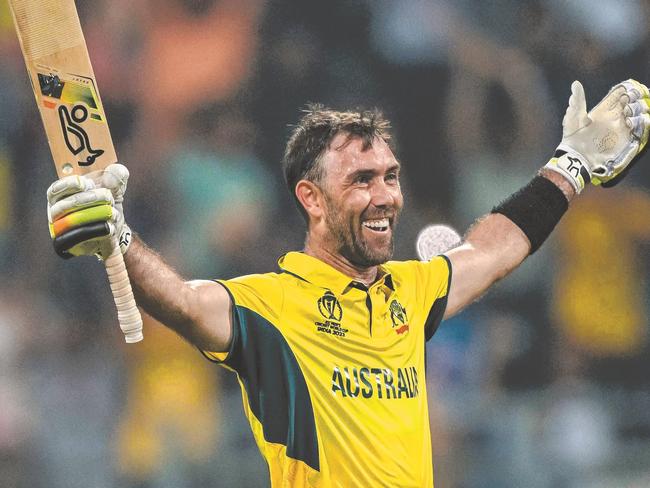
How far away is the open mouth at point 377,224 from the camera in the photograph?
342 cm

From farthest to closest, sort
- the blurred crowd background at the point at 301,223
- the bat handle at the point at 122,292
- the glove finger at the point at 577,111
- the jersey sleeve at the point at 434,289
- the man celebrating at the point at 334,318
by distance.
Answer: the blurred crowd background at the point at 301,223 → the glove finger at the point at 577,111 → the jersey sleeve at the point at 434,289 → the man celebrating at the point at 334,318 → the bat handle at the point at 122,292

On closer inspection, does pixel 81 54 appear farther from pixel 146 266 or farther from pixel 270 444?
pixel 270 444

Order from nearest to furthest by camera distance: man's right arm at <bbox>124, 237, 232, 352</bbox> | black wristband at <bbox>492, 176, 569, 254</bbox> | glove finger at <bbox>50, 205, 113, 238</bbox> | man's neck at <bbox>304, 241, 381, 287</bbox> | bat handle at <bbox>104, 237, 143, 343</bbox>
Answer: glove finger at <bbox>50, 205, 113, 238</bbox>
bat handle at <bbox>104, 237, 143, 343</bbox>
man's right arm at <bbox>124, 237, 232, 352</bbox>
man's neck at <bbox>304, 241, 381, 287</bbox>
black wristband at <bbox>492, 176, 569, 254</bbox>

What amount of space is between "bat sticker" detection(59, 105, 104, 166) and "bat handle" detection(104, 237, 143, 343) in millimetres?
271

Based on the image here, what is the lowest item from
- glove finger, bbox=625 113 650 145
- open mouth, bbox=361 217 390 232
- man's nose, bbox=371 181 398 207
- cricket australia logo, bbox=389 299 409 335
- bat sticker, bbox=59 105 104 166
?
cricket australia logo, bbox=389 299 409 335

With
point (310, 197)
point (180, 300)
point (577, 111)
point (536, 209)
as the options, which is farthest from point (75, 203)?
point (577, 111)

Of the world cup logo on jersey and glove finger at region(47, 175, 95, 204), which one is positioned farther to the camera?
the world cup logo on jersey

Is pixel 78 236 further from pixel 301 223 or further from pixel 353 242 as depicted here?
pixel 301 223

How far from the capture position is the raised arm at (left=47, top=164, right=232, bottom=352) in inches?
97.1

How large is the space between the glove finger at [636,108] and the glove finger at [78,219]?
2.54 metres

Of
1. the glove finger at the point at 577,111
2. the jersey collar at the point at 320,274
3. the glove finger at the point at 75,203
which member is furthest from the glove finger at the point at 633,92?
the glove finger at the point at 75,203

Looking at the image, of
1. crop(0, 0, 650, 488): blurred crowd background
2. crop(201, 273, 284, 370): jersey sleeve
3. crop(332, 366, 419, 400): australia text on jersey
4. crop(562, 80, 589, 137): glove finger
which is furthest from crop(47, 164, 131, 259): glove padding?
crop(0, 0, 650, 488): blurred crowd background

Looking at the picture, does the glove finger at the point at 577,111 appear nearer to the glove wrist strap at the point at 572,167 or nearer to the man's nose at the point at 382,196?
the glove wrist strap at the point at 572,167

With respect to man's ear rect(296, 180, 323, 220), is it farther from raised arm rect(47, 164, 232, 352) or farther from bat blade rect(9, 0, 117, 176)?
bat blade rect(9, 0, 117, 176)
